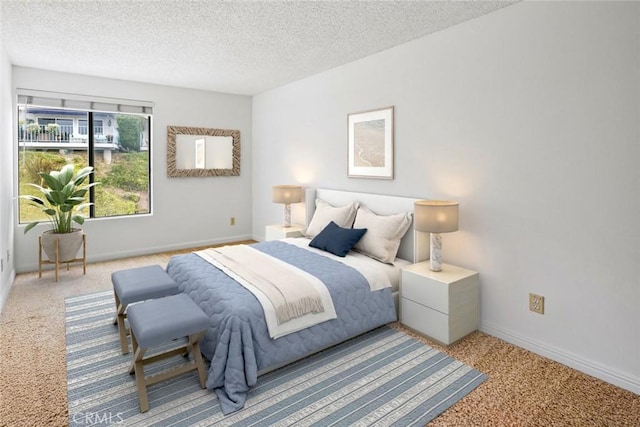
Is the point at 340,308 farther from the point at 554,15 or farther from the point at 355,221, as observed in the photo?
the point at 554,15

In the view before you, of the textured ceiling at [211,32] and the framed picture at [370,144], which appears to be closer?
the textured ceiling at [211,32]

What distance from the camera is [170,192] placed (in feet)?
18.4

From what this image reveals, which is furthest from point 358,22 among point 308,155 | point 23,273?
point 23,273

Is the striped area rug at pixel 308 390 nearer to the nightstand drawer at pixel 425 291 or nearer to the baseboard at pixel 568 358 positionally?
the nightstand drawer at pixel 425 291

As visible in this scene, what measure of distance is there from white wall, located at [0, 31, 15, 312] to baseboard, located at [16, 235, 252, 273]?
267mm

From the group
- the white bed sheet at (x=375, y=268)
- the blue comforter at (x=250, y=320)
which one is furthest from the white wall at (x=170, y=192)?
the white bed sheet at (x=375, y=268)

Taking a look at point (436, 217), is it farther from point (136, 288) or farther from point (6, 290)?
point (6, 290)

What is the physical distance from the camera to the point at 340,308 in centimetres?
271

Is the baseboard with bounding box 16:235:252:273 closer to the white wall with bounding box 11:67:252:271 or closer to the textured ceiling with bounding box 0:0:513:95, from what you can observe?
the white wall with bounding box 11:67:252:271

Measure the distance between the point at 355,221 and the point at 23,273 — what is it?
13.2ft

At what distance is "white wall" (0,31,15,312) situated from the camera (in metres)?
3.60

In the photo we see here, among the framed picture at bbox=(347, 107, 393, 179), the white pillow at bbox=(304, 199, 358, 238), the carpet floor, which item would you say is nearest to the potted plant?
the carpet floor

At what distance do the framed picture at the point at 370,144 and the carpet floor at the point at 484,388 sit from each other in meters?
1.62
